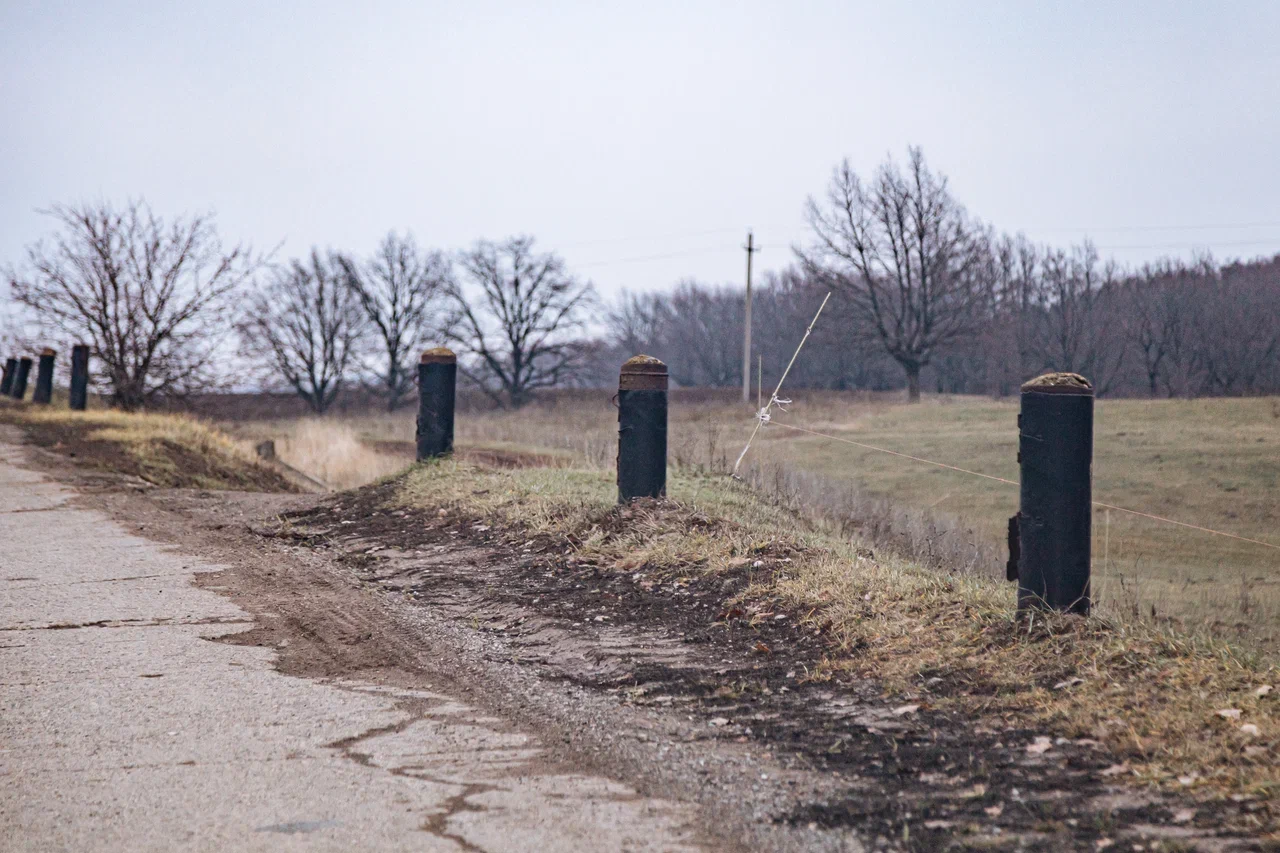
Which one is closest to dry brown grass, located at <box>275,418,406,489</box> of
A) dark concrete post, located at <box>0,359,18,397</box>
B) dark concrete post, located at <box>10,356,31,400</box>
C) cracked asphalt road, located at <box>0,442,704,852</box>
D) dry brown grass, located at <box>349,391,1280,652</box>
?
dry brown grass, located at <box>349,391,1280,652</box>

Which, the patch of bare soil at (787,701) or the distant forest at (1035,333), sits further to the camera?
the distant forest at (1035,333)

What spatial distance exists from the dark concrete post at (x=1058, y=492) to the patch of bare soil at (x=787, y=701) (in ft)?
2.61

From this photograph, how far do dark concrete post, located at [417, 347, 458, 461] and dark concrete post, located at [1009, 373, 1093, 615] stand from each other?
7411 mm

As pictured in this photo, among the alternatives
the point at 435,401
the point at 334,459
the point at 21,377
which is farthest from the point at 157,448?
the point at 21,377

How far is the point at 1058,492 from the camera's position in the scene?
4.73 m

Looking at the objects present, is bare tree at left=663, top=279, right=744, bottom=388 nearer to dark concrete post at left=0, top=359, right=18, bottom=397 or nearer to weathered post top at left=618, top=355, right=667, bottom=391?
dark concrete post at left=0, top=359, right=18, bottom=397

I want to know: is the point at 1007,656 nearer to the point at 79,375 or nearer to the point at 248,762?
the point at 248,762

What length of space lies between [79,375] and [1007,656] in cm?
1833

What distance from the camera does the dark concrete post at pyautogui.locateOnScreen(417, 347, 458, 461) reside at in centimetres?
1128

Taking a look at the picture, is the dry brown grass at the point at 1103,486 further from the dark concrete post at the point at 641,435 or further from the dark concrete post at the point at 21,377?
the dark concrete post at the point at 21,377

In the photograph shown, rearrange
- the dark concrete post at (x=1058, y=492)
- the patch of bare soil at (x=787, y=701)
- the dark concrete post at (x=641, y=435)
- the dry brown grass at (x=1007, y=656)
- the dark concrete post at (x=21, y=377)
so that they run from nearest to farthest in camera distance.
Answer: the patch of bare soil at (x=787, y=701), the dry brown grass at (x=1007, y=656), the dark concrete post at (x=1058, y=492), the dark concrete post at (x=641, y=435), the dark concrete post at (x=21, y=377)

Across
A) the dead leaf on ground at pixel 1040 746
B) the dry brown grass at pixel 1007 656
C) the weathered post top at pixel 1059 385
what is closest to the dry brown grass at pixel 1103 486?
the dry brown grass at pixel 1007 656

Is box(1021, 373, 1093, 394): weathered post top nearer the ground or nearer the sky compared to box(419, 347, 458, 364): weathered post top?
nearer the ground

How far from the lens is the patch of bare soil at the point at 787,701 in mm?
3082
